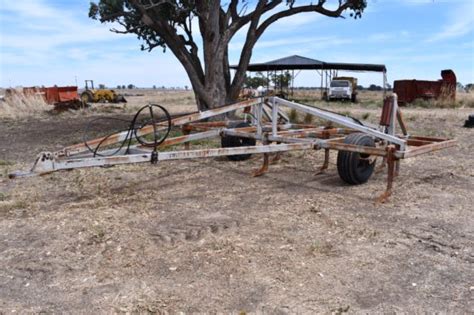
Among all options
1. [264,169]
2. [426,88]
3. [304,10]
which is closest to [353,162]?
[264,169]

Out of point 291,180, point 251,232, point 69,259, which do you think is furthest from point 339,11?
point 69,259

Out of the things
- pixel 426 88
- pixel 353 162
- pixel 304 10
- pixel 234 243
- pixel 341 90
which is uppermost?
pixel 304 10

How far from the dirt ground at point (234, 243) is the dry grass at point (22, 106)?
1504 centimetres

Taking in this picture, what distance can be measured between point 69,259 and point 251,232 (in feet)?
5.27

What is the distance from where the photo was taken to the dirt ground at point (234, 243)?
10.2ft

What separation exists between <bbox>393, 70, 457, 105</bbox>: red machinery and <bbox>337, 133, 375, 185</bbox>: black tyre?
22883mm

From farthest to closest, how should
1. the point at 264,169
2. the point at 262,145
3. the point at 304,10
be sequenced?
the point at 304,10
the point at 264,169
the point at 262,145

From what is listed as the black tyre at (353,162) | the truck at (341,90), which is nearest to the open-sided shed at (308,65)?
the truck at (341,90)

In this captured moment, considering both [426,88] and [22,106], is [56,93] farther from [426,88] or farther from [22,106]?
[426,88]

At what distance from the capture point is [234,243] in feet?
13.3

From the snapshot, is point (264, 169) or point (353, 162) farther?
point (264, 169)

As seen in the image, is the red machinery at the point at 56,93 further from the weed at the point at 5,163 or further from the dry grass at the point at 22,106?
the weed at the point at 5,163

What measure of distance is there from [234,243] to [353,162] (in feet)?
8.60

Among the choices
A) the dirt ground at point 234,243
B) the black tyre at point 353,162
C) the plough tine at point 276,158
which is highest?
the black tyre at point 353,162
